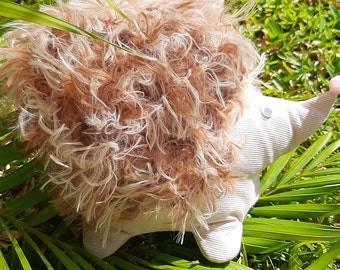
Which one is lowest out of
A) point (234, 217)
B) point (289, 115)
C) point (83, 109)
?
point (234, 217)

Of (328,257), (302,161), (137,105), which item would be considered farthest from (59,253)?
(302,161)

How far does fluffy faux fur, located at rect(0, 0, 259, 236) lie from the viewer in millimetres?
862

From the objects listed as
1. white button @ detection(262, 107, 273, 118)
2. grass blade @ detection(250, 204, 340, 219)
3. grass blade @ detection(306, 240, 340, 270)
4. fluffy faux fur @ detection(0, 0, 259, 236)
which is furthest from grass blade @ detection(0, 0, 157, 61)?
grass blade @ detection(250, 204, 340, 219)

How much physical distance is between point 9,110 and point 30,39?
0.13m

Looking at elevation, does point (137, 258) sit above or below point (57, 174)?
below

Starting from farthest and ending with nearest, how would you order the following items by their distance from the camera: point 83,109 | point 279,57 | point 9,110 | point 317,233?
point 279,57 < point 317,233 < point 9,110 < point 83,109

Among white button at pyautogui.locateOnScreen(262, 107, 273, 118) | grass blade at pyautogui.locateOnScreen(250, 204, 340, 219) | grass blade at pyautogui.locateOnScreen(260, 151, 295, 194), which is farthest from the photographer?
grass blade at pyautogui.locateOnScreen(260, 151, 295, 194)

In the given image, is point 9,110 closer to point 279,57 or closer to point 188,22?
point 188,22

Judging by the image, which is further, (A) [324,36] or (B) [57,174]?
(A) [324,36]

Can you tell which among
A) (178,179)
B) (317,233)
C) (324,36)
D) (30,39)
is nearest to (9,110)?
(30,39)

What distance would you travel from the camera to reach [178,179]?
2.92 feet

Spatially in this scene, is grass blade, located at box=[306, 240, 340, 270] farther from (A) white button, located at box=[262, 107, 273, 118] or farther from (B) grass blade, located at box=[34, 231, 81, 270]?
(B) grass blade, located at box=[34, 231, 81, 270]

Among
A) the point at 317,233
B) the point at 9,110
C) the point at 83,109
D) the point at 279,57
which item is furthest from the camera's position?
the point at 279,57

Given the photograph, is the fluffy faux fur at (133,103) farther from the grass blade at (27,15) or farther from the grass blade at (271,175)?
the grass blade at (271,175)
